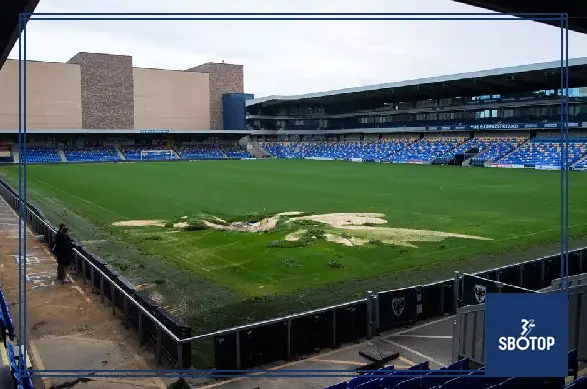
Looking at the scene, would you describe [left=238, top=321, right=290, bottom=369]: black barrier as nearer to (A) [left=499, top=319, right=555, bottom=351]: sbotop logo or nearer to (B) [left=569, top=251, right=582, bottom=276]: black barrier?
(A) [left=499, top=319, right=555, bottom=351]: sbotop logo

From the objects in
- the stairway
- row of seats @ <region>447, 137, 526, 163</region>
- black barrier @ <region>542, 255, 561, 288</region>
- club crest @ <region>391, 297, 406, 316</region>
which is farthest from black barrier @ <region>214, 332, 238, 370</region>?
the stairway

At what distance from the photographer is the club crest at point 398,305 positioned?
38.2 feet

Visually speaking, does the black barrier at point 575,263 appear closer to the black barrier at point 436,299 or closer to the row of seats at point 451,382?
the black barrier at point 436,299

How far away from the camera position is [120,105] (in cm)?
9194

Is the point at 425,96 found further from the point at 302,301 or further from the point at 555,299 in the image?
the point at 555,299

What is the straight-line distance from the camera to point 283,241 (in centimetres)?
2041

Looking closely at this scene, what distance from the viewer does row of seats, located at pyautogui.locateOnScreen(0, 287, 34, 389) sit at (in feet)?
21.6

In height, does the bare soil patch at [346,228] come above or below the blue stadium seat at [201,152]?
below

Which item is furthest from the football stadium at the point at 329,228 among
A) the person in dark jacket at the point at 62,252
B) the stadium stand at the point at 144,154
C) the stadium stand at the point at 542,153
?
the stadium stand at the point at 144,154

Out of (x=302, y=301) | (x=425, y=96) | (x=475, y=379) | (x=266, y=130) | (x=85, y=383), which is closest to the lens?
(x=475, y=379)

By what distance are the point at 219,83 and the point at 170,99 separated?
10611 millimetres

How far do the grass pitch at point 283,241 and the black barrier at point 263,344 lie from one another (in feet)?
7.42

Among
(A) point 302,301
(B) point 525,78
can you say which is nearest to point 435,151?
(B) point 525,78

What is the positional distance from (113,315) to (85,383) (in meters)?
3.58
